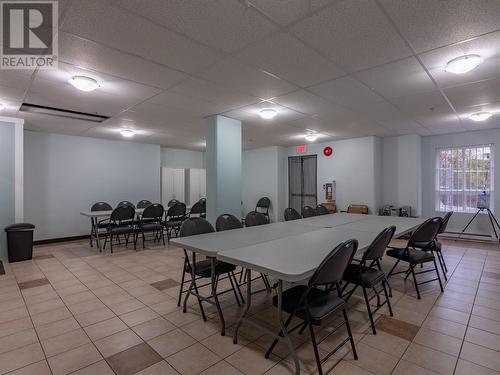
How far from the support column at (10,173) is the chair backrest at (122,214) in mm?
1506

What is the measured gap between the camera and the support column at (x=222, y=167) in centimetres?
455

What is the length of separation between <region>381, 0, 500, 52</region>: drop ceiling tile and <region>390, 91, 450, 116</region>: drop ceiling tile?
1.55 meters

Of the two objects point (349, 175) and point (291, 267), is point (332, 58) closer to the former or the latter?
point (291, 267)

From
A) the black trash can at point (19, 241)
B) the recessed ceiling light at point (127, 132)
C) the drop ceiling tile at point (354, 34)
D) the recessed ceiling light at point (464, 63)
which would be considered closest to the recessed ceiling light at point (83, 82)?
the drop ceiling tile at point (354, 34)

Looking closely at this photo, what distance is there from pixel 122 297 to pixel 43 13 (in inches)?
109

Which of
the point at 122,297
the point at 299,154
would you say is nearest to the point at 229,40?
the point at 122,297

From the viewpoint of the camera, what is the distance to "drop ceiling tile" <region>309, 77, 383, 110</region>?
3.14m

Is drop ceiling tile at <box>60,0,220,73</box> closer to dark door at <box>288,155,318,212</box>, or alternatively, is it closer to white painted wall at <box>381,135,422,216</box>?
white painted wall at <box>381,135,422,216</box>

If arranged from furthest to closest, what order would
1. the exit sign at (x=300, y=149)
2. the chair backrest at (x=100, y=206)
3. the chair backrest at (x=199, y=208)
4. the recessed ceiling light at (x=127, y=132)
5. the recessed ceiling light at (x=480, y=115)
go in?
the exit sign at (x=300, y=149)
the chair backrest at (x=199, y=208)
the chair backrest at (x=100, y=206)
the recessed ceiling light at (x=127, y=132)
the recessed ceiling light at (x=480, y=115)

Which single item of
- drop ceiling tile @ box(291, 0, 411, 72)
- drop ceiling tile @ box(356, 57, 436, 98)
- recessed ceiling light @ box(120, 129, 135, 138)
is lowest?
drop ceiling tile @ box(291, 0, 411, 72)

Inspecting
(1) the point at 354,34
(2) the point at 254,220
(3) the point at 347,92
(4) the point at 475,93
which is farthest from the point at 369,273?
(4) the point at 475,93

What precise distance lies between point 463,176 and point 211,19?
6948 millimetres

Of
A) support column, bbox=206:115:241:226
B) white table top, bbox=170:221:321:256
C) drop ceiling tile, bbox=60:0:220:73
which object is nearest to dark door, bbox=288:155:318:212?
support column, bbox=206:115:241:226

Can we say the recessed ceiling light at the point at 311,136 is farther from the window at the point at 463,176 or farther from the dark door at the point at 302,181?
the window at the point at 463,176
